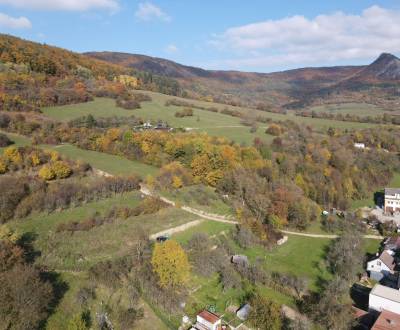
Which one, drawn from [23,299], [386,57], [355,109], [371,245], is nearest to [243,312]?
[23,299]

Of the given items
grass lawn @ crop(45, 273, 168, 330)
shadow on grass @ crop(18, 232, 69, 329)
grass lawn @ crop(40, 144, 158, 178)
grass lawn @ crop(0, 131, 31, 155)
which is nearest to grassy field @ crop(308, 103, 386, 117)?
grass lawn @ crop(40, 144, 158, 178)

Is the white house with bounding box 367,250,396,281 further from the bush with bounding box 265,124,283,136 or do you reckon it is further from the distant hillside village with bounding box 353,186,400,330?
the bush with bounding box 265,124,283,136

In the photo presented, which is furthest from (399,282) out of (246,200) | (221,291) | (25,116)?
(25,116)

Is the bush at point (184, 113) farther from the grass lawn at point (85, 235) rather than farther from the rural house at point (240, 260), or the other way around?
the rural house at point (240, 260)

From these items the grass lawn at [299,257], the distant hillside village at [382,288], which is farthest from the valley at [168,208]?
the distant hillside village at [382,288]

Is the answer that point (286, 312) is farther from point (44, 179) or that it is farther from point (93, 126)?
point (93, 126)
